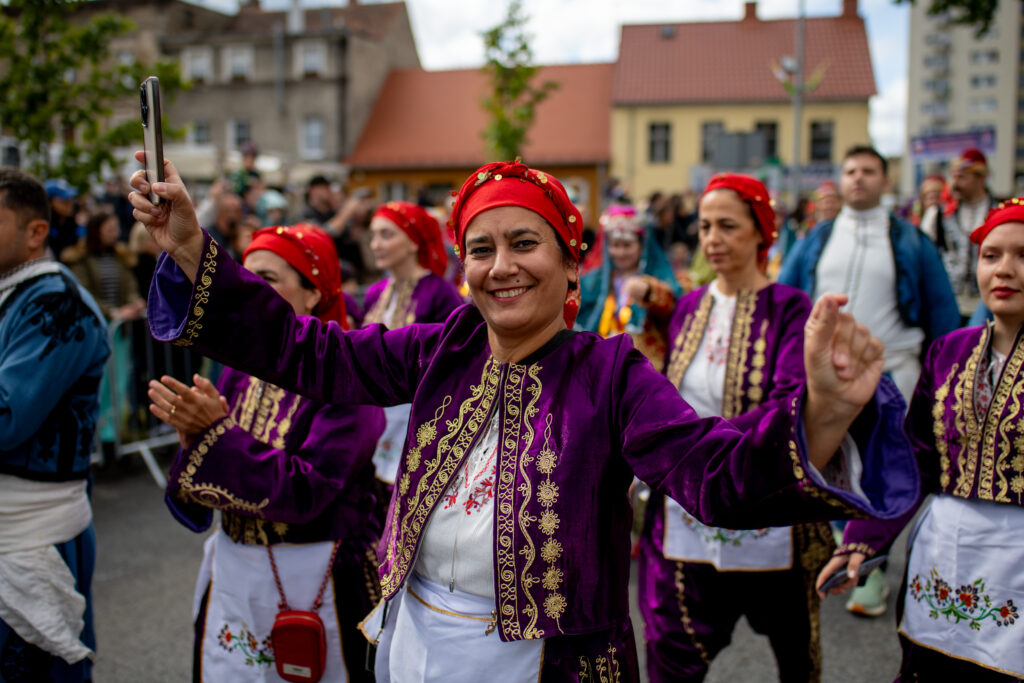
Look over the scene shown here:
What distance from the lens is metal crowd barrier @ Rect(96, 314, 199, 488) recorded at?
671 centimetres

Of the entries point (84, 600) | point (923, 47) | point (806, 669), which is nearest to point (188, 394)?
point (84, 600)

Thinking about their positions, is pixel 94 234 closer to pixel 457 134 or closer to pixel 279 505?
pixel 279 505

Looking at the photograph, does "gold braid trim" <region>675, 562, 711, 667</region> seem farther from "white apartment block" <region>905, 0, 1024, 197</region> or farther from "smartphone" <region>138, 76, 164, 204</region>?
"white apartment block" <region>905, 0, 1024, 197</region>

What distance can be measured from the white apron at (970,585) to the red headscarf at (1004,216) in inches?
32.9

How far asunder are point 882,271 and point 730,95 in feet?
84.6

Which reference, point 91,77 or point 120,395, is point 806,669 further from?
point 91,77

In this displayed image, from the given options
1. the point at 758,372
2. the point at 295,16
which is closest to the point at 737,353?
the point at 758,372

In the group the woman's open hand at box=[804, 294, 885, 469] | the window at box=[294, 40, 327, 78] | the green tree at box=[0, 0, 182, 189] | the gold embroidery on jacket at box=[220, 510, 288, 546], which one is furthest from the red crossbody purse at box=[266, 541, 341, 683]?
the window at box=[294, 40, 327, 78]

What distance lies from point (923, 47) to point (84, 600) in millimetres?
86980

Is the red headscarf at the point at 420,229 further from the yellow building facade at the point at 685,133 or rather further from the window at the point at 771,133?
the window at the point at 771,133

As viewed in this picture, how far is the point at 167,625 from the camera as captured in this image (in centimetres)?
425

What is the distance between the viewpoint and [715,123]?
28.7 m

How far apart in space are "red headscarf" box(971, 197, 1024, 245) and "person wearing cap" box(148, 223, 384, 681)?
198cm

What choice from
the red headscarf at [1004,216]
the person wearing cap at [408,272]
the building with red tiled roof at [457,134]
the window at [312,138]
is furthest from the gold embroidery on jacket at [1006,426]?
the window at [312,138]
